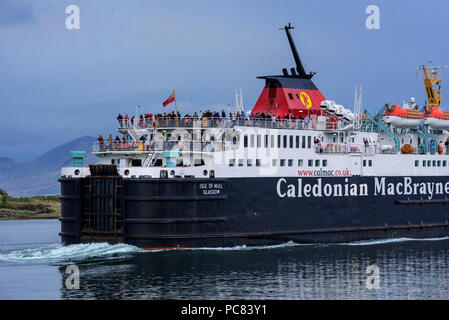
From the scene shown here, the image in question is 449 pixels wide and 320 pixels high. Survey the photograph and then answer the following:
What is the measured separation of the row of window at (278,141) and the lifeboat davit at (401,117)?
703cm

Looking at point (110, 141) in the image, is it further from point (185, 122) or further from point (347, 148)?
point (347, 148)

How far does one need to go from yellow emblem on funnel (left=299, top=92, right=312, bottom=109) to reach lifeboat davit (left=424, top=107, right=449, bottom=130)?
8056 mm

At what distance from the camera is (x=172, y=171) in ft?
119

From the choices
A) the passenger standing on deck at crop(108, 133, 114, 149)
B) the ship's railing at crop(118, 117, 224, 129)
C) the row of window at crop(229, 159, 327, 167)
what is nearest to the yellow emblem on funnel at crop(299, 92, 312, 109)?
the row of window at crop(229, 159, 327, 167)

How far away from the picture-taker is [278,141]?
130ft

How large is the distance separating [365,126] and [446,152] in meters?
5.42

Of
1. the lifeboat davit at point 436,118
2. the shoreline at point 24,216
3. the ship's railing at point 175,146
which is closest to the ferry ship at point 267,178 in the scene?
the ship's railing at point 175,146

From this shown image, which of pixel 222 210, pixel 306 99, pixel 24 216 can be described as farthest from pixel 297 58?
pixel 24 216

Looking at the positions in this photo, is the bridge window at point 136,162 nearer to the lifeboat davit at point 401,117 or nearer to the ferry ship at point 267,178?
the ferry ship at point 267,178

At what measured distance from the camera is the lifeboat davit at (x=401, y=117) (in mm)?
45938

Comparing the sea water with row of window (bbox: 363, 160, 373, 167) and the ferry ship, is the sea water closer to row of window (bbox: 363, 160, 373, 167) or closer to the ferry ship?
the ferry ship

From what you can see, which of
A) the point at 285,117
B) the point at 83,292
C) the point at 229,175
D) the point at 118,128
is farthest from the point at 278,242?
the point at 83,292

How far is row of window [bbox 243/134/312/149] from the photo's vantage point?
127 ft

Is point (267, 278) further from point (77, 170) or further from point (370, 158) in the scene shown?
point (370, 158)
